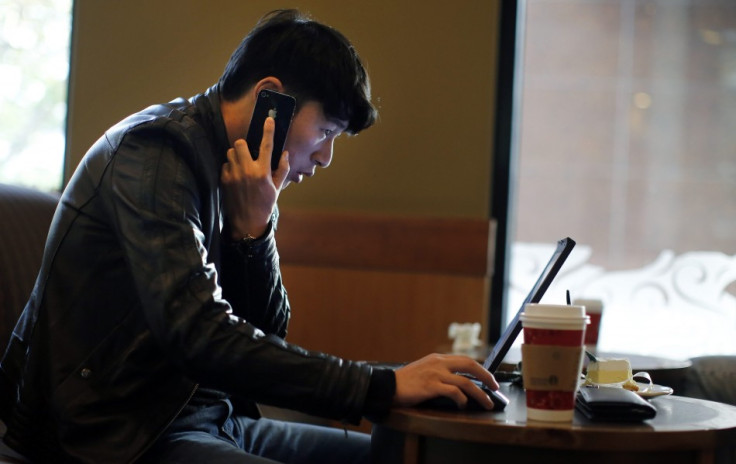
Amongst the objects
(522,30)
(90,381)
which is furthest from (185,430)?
(522,30)

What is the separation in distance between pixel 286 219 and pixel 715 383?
1811 mm

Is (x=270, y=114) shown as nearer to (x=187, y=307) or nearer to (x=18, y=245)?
(x=187, y=307)

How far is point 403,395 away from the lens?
51.4 inches

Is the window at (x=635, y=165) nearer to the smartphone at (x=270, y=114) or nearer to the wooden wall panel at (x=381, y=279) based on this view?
the wooden wall panel at (x=381, y=279)

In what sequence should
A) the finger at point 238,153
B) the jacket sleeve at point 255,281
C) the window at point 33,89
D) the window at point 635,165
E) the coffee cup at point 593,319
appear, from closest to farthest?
1. the finger at point 238,153
2. the jacket sleeve at point 255,281
3. the coffee cup at point 593,319
4. the window at point 635,165
5. the window at point 33,89

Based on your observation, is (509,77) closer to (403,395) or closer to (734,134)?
(734,134)

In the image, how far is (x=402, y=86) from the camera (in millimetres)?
3760

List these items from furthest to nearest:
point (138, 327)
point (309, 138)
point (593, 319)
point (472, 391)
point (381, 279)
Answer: point (381, 279), point (593, 319), point (309, 138), point (138, 327), point (472, 391)

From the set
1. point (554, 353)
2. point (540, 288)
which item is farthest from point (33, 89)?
point (554, 353)

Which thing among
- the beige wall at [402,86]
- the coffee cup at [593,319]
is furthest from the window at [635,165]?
the coffee cup at [593,319]

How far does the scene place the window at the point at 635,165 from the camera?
12.2 ft

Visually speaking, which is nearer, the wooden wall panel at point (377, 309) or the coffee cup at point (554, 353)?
the coffee cup at point (554, 353)

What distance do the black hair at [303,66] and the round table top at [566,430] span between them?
27.5 inches

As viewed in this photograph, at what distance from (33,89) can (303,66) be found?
2696 millimetres
